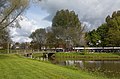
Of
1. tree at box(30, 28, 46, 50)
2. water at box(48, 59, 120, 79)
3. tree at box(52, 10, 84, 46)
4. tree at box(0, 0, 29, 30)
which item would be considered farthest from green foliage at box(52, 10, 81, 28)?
tree at box(0, 0, 29, 30)

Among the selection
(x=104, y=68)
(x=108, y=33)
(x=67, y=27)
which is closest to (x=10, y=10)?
(x=104, y=68)

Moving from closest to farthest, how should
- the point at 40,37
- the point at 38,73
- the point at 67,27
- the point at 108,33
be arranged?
the point at 38,73 < the point at 108,33 < the point at 67,27 < the point at 40,37

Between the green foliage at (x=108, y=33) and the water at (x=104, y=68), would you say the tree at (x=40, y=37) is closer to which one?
the green foliage at (x=108, y=33)

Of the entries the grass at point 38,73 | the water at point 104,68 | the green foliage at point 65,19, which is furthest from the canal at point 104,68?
the green foliage at point 65,19

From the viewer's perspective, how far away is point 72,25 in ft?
495

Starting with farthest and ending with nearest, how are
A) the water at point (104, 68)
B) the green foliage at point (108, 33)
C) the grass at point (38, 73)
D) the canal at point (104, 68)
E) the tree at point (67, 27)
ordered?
the tree at point (67, 27) < the green foliage at point (108, 33) < the water at point (104, 68) < the canal at point (104, 68) < the grass at point (38, 73)

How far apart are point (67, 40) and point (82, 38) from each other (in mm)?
8642

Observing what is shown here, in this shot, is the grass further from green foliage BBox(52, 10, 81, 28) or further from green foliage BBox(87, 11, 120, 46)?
green foliage BBox(52, 10, 81, 28)

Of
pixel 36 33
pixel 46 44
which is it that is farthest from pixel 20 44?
pixel 46 44

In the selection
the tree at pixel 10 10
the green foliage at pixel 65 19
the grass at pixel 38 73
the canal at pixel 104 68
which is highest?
the green foliage at pixel 65 19

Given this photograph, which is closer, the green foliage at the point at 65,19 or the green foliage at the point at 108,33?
the green foliage at the point at 108,33

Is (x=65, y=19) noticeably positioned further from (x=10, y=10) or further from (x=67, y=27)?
(x=10, y=10)

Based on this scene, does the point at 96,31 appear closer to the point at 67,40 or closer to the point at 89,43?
the point at 89,43

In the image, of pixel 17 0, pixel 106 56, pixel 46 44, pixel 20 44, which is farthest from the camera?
pixel 20 44
